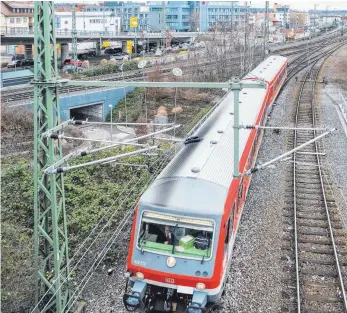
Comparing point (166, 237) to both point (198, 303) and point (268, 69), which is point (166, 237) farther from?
point (268, 69)

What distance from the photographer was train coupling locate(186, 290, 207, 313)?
825 centimetres

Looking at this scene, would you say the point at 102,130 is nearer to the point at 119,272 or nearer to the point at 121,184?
the point at 121,184

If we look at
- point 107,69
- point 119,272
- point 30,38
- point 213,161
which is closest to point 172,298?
point 119,272

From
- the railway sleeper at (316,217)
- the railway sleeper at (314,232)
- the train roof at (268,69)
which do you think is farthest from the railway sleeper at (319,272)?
the train roof at (268,69)

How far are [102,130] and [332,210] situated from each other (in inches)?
571

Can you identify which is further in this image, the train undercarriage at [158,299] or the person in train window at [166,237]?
the person in train window at [166,237]

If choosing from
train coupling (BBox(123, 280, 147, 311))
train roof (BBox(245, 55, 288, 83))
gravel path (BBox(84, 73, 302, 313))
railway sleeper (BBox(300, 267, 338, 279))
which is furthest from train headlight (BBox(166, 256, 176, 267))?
train roof (BBox(245, 55, 288, 83))

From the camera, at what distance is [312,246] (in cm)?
1223

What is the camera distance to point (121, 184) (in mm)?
16469

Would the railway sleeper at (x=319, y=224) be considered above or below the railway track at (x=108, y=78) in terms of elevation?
below

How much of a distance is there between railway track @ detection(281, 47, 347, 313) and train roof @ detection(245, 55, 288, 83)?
20.6 ft

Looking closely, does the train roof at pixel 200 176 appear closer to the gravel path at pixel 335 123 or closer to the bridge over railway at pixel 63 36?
the gravel path at pixel 335 123

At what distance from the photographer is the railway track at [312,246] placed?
998 cm

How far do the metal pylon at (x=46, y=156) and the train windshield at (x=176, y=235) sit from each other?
1.70 metres
